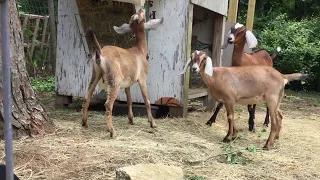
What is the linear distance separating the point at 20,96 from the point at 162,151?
1495 mm

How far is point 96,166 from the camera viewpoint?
12.4ft

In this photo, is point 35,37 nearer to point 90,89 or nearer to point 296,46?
point 90,89

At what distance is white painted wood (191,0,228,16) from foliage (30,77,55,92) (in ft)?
11.9

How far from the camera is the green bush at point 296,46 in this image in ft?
39.7

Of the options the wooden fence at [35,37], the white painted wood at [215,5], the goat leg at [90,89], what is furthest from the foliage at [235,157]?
the wooden fence at [35,37]

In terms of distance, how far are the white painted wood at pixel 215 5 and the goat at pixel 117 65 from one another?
1055 mm

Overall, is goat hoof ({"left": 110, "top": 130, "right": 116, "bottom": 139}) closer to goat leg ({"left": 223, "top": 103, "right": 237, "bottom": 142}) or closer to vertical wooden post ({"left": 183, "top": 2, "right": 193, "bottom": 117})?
goat leg ({"left": 223, "top": 103, "right": 237, "bottom": 142})

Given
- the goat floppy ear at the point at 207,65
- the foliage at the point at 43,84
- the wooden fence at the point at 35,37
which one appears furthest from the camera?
the wooden fence at the point at 35,37

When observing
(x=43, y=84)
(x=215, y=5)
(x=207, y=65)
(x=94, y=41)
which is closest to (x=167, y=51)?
(x=215, y=5)

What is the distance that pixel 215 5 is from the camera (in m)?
7.18

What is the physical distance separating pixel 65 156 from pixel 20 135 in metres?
0.66

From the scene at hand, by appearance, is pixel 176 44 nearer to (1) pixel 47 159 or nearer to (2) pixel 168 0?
(2) pixel 168 0

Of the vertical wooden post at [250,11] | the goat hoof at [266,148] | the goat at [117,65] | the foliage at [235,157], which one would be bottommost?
the goat hoof at [266,148]

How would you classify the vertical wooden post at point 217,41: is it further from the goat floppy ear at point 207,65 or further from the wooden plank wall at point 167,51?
the goat floppy ear at point 207,65
